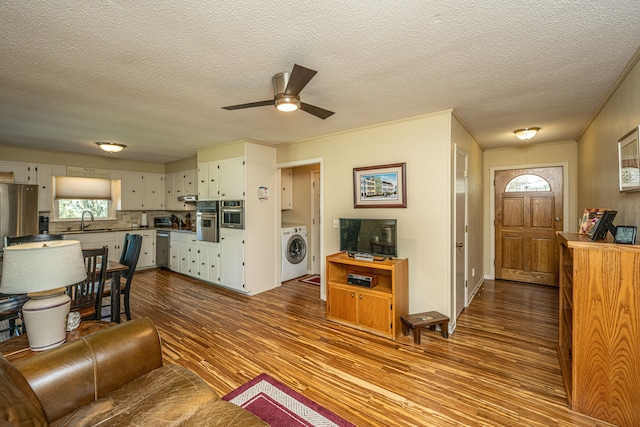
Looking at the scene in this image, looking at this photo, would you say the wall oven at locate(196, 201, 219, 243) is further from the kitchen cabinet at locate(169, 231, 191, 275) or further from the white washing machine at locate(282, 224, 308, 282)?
the white washing machine at locate(282, 224, 308, 282)

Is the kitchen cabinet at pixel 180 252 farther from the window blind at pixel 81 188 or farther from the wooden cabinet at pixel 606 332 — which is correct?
the wooden cabinet at pixel 606 332

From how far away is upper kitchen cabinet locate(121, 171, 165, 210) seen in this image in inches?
232

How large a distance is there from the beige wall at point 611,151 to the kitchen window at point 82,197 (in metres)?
7.60

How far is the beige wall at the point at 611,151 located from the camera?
1995 millimetres

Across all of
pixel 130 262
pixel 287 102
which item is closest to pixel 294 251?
pixel 130 262


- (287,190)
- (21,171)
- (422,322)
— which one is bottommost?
(422,322)

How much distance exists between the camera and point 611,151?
2537mm

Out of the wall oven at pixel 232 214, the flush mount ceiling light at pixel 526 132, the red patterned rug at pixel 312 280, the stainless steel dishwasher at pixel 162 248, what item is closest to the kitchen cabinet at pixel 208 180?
the wall oven at pixel 232 214

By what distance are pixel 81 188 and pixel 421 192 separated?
632 cm

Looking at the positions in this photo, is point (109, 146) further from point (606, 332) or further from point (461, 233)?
point (606, 332)

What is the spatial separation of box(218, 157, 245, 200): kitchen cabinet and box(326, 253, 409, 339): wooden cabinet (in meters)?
1.93

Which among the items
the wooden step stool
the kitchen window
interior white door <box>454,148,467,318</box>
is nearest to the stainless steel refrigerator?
the kitchen window

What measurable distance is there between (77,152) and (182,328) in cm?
434

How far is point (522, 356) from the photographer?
2.52m
